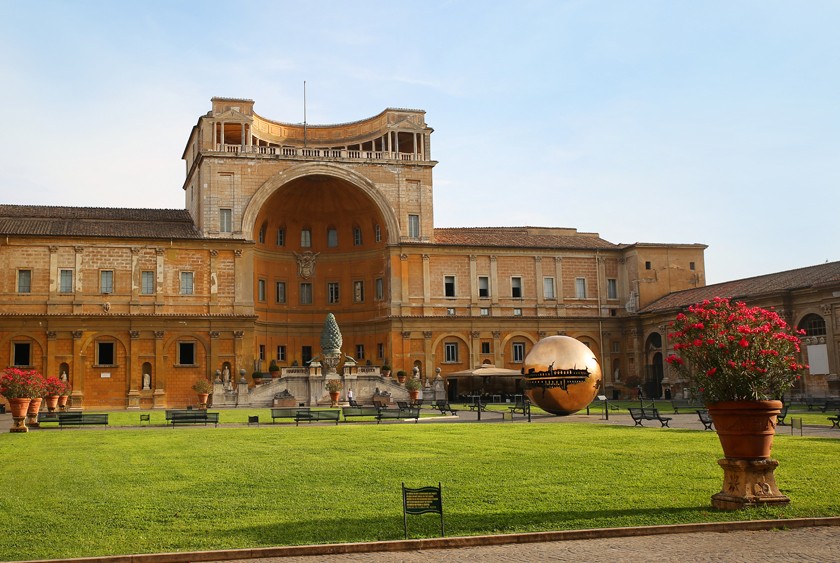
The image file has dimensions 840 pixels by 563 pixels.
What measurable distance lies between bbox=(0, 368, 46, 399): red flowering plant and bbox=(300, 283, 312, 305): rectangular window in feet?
97.1

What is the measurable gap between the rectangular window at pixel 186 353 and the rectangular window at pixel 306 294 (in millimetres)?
9313

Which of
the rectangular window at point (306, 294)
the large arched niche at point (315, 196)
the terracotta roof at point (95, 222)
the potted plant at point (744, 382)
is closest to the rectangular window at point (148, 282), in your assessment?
the terracotta roof at point (95, 222)

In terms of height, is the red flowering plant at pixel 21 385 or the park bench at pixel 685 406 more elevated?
the red flowering plant at pixel 21 385

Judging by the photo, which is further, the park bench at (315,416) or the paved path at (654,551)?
the park bench at (315,416)

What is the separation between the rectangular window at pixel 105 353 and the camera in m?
51.4

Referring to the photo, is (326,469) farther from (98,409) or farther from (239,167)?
(239,167)

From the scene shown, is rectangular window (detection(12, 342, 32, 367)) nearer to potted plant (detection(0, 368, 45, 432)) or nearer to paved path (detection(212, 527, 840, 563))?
potted plant (detection(0, 368, 45, 432))

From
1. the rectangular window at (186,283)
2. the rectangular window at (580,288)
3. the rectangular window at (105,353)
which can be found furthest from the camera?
the rectangular window at (580,288)

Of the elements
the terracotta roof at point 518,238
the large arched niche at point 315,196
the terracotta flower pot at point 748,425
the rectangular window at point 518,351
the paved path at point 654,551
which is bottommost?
the paved path at point 654,551

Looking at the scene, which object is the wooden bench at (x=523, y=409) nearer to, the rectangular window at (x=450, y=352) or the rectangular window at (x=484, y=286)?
the rectangular window at (x=450, y=352)

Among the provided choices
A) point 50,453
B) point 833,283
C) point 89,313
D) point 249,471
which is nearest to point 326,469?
point 249,471

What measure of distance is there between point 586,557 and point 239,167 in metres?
48.0

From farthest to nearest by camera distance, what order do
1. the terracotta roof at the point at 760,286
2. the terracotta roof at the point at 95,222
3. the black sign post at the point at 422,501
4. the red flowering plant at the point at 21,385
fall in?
the terracotta roof at the point at 95,222 < the terracotta roof at the point at 760,286 < the red flowering plant at the point at 21,385 < the black sign post at the point at 422,501

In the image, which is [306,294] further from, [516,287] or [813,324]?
[813,324]
